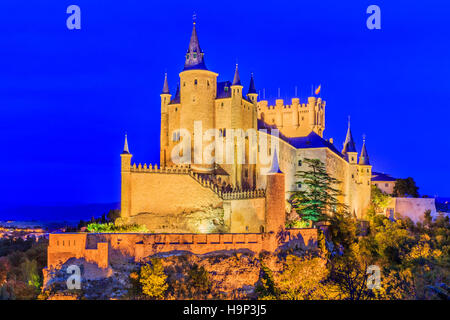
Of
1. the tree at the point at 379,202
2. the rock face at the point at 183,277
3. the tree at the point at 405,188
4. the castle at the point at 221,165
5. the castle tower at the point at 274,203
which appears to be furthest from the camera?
the tree at the point at 405,188

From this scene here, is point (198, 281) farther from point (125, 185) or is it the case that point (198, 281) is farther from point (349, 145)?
point (349, 145)

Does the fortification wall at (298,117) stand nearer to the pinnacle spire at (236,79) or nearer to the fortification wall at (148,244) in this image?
the pinnacle spire at (236,79)

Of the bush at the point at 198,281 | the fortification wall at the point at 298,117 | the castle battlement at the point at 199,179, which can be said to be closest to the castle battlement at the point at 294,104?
the fortification wall at the point at 298,117

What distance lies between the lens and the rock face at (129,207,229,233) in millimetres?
44500

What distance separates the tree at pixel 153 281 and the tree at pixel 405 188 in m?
44.7

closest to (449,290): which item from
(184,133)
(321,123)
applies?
(184,133)

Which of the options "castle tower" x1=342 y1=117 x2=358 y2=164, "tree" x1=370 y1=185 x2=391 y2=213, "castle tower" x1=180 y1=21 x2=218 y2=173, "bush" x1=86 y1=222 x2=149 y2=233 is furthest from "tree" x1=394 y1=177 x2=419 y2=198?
"bush" x1=86 y1=222 x2=149 y2=233

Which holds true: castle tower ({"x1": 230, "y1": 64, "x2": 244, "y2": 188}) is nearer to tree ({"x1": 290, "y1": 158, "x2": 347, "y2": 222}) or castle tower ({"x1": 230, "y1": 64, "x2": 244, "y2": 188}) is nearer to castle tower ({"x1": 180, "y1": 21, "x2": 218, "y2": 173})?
castle tower ({"x1": 180, "y1": 21, "x2": 218, "y2": 173})

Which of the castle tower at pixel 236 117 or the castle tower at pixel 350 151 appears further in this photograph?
the castle tower at pixel 350 151

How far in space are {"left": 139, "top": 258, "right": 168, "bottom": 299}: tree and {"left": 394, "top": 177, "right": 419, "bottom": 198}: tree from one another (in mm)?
44697

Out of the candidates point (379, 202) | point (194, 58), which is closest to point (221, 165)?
point (194, 58)

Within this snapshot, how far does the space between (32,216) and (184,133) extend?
331 feet

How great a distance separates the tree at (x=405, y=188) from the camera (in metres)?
71.6

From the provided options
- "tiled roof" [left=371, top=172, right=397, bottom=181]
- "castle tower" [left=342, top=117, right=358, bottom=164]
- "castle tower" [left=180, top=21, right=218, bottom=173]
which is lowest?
"tiled roof" [left=371, top=172, right=397, bottom=181]
